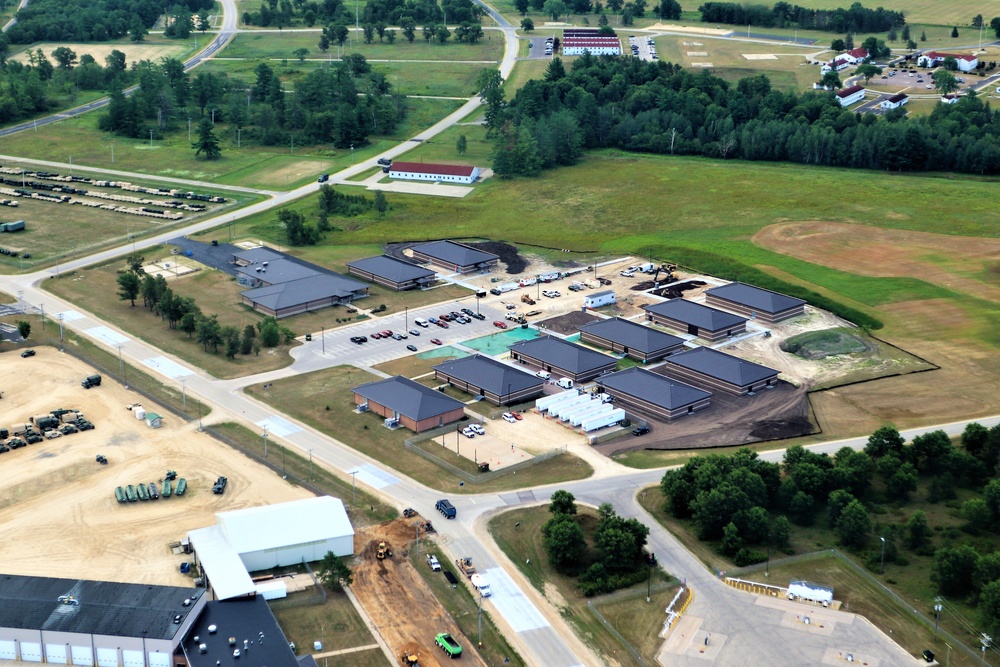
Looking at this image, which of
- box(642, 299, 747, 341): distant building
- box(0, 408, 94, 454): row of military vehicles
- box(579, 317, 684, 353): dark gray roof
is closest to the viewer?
box(0, 408, 94, 454): row of military vehicles

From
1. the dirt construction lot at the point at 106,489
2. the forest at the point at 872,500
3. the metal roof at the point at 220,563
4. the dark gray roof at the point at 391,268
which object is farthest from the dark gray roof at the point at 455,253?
the metal roof at the point at 220,563

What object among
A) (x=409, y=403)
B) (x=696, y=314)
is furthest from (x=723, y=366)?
(x=409, y=403)

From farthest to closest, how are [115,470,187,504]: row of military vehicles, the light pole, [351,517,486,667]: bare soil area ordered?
[115,470,187,504]: row of military vehicles → the light pole → [351,517,486,667]: bare soil area

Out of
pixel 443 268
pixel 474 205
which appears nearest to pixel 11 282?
pixel 443 268

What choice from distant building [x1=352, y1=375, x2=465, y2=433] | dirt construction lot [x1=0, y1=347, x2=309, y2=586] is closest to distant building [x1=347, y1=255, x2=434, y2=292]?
distant building [x1=352, y1=375, x2=465, y2=433]

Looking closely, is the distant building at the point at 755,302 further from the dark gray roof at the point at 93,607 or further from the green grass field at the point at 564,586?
the dark gray roof at the point at 93,607

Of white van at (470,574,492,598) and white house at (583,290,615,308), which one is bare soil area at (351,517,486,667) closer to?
white van at (470,574,492,598)

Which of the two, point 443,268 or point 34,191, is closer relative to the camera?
point 443,268

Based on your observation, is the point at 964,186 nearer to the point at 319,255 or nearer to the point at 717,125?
the point at 717,125
